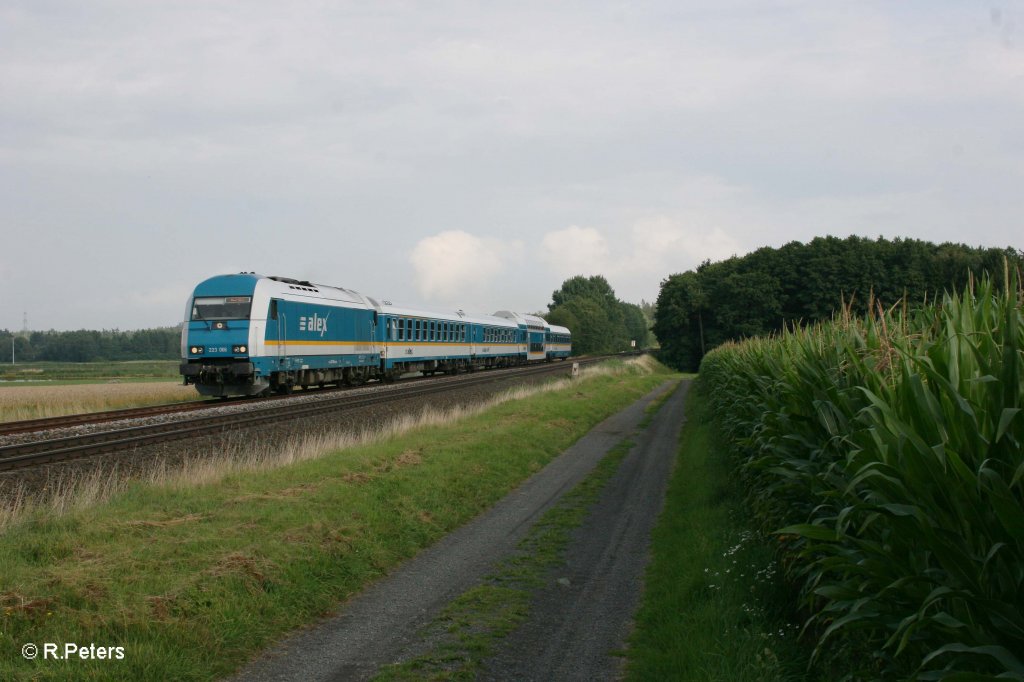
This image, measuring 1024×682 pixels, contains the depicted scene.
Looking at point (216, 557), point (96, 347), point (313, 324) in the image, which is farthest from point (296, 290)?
point (96, 347)

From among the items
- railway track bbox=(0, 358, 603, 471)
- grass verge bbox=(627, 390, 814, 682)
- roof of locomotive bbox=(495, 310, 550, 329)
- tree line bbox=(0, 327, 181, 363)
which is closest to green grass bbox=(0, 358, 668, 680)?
grass verge bbox=(627, 390, 814, 682)

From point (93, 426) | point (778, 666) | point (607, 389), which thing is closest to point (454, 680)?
point (778, 666)

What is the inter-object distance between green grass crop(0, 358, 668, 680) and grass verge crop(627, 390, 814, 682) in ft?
10.5

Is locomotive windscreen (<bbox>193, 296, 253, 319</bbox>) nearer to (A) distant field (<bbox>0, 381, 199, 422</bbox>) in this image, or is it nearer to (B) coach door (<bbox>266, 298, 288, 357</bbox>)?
(B) coach door (<bbox>266, 298, 288, 357</bbox>)

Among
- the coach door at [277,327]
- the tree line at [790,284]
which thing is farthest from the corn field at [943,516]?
the tree line at [790,284]

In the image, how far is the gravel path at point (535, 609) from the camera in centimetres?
656

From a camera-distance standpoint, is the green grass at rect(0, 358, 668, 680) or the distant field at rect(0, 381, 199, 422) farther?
the distant field at rect(0, 381, 199, 422)

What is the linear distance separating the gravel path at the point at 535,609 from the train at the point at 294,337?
1567 cm

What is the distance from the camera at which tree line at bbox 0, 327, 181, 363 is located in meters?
146

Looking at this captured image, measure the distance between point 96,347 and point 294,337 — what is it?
135m

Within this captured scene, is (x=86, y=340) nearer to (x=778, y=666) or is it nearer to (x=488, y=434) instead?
(x=488, y=434)

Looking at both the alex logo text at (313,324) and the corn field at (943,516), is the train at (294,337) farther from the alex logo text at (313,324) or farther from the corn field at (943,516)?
the corn field at (943,516)

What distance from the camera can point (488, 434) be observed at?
19047 mm

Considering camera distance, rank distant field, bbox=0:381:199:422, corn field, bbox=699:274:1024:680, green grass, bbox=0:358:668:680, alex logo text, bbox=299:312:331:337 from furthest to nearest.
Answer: alex logo text, bbox=299:312:331:337 → distant field, bbox=0:381:199:422 → green grass, bbox=0:358:668:680 → corn field, bbox=699:274:1024:680
